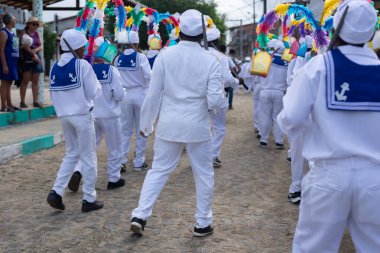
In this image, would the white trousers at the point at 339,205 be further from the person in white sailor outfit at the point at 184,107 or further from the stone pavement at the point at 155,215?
the person in white sailor outfit at the point at 184,107

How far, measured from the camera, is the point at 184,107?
4.19 m

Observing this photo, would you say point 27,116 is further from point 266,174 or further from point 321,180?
point 321,180

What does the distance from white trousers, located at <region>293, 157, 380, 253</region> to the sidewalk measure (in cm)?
544

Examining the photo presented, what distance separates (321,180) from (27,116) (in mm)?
8504

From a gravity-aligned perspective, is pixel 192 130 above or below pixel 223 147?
above

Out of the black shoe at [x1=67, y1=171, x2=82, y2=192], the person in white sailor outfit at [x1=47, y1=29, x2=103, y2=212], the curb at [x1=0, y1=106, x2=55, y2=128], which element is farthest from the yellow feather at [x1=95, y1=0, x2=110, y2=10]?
the curb at [x1=0, y1=106, x2=55, y2=128]

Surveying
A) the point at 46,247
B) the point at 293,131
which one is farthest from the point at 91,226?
the point at 293,131

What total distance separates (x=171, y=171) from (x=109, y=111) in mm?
1691

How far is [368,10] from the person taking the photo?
8.48 ft

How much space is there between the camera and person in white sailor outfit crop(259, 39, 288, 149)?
830cm

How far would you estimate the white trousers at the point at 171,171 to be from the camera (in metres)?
4.25

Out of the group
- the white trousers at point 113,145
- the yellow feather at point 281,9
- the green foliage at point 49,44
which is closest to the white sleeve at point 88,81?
the white trousers at point 113,145

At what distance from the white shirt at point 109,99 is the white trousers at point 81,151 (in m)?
0.69

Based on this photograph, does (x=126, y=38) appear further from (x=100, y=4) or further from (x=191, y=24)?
(x=191, y=24)
